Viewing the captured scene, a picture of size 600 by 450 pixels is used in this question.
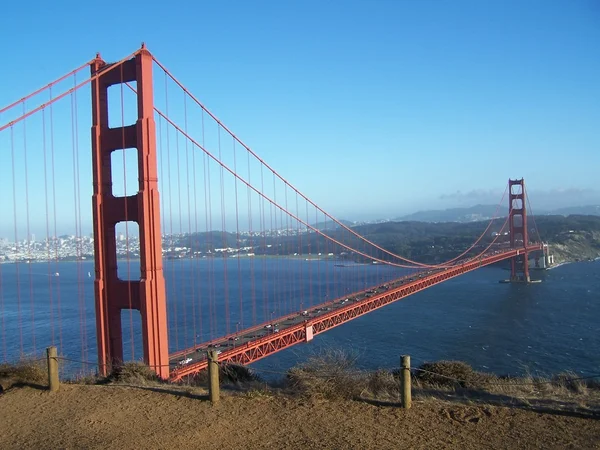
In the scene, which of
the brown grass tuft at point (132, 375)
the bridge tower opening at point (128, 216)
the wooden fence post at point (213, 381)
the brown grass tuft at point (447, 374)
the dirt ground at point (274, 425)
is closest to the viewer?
the dirt ground at point (274, 425)

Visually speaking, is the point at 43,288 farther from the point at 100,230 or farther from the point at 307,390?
the point at 307,390

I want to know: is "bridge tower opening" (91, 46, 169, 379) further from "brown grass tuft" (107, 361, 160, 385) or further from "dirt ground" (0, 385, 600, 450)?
"dirt ground" (0, 385, 600, 450)

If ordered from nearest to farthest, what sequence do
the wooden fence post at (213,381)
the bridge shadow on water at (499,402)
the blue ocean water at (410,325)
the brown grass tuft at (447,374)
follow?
the bridge shadow on water at (499,402)
the wooden fence post at (213,381)
the brown grass tuft at (447,374)
the blue ocean water at (410,325)

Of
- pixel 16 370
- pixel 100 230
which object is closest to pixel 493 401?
pixel 16 370

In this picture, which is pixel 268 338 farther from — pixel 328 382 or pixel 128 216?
pixel 328 382

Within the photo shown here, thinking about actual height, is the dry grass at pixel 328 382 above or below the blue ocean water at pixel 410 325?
above

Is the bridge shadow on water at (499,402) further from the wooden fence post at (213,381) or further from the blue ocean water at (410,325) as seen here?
the blue ocean water at (410,325)

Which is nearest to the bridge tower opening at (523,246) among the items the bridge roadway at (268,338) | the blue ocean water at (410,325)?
the blue ocean water at (410,325)
